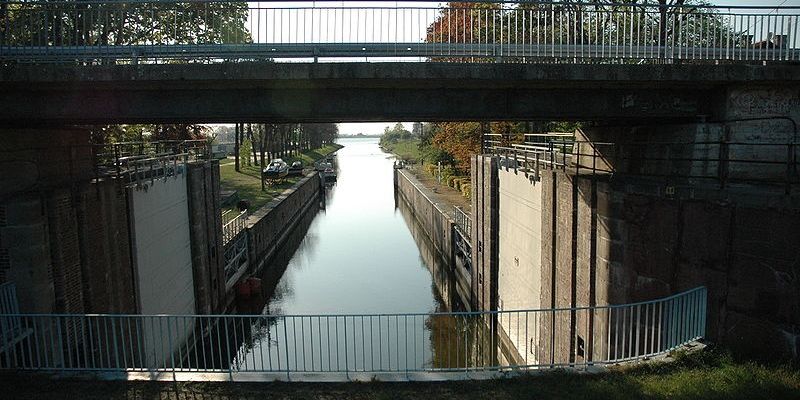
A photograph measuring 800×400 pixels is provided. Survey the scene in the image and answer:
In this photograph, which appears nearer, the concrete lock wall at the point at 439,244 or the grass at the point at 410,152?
the concrete lock wall at the point at 439,244

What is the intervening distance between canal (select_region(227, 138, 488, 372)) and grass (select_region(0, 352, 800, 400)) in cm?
353

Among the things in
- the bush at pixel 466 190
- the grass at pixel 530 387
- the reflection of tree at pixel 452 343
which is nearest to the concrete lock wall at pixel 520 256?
the reflection of tree at pixel 452 343

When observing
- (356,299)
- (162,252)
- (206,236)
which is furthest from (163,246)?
(356,299)

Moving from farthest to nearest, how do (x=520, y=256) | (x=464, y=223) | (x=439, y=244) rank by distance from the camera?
(x=439, y=244), (x=464, y=223), (x=520, y=256)

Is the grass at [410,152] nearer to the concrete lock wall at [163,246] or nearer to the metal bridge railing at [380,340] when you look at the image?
the concrete lock wall at [163,246]

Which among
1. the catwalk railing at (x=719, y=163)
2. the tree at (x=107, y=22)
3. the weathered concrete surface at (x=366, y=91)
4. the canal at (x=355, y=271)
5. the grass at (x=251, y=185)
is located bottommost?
the canal at (x=355, y=271)

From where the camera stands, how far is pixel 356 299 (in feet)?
81.8

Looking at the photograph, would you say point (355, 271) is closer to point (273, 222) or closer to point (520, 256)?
point (273, 222)

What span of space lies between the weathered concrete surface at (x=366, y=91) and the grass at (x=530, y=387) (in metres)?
4.50

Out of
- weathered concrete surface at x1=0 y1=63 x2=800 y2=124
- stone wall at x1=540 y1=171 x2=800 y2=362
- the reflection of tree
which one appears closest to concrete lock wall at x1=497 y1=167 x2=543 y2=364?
the reflection of tree

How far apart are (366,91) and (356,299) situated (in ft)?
51.3

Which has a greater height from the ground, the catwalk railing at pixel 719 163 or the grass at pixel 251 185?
the catwalk railing at pixel 719 163

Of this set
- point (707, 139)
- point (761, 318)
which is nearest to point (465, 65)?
point (707, 139)

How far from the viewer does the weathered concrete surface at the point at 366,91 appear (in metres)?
9.53
